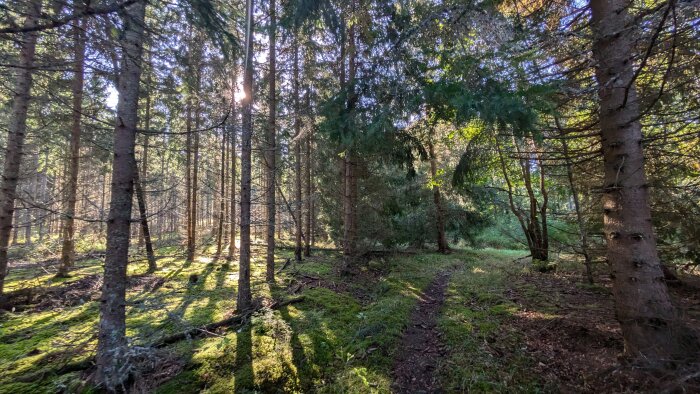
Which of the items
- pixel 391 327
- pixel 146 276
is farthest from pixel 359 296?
pixel 146 276

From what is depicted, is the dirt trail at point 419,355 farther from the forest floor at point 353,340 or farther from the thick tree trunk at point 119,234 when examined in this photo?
the thick tree trunk at point 119,234

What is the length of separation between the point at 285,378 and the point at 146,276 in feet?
28.6

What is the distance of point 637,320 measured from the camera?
3.25 metres

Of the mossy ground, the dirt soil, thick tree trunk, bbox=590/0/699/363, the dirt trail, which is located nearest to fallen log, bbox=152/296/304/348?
the mossy ground

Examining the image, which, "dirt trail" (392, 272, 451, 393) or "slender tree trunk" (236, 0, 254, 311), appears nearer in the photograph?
"dirt trail" (392, 272, 451, 393)

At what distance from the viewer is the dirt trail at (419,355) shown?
376 centimetres

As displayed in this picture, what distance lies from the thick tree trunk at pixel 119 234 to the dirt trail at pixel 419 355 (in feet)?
10.8

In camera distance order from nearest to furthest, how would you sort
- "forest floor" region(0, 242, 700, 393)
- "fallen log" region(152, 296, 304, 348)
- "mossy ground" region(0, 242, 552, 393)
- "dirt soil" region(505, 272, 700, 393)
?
"dirt soil" region(505, 272, 700, 393) < "forest floor" region(0, 242, 700, 393) < "mossy ground" region(0, 242, 552, 393) < "fallen log" region(152, 296, 304, 348)

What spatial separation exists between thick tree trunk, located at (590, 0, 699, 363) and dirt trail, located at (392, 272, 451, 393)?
224cm

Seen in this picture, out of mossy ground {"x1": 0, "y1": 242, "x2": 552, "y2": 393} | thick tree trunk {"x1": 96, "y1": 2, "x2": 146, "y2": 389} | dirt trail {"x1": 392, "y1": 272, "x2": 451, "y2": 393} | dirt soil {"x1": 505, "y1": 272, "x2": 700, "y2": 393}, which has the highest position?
thick tree trunk {"x1": 96, "y1": 2, "x2": 146, "y2": 389}

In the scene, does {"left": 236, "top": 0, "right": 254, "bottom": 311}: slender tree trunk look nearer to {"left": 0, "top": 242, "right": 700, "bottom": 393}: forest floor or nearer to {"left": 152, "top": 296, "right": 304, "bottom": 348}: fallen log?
{"left": 152, "top": 296, "right": 304, "bottom": 348}: fallen log

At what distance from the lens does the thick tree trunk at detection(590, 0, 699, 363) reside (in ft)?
10.4

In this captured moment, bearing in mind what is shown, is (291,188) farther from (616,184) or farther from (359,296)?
(616,184)

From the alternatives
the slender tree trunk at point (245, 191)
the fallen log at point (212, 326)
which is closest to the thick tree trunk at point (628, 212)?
the fallen log at point (212, 326)
